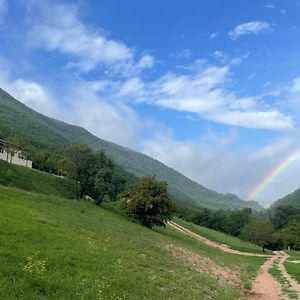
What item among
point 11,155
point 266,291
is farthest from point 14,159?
point 266,291

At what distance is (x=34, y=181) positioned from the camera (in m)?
75.2

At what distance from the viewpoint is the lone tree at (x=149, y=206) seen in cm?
6969

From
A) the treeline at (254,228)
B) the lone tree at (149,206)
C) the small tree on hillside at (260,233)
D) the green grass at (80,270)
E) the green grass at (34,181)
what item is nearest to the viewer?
the green grass at (80,270)

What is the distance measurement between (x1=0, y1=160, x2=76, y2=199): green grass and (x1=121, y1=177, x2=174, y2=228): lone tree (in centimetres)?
1448

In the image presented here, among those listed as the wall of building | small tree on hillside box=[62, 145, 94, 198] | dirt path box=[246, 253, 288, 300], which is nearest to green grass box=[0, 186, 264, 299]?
dirt path box=[246, 253, 288, 300]

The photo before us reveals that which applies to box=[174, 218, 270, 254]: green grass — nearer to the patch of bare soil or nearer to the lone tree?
the lone tree

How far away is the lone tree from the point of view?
69688 millimetres

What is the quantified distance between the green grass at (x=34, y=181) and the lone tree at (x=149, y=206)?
1448cm

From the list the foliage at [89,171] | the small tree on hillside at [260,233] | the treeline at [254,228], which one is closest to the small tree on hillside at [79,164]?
the foliage at [89,171]

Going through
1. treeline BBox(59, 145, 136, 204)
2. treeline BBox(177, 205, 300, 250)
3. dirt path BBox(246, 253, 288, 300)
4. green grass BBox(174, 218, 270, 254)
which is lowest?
green grass BBox(174, 218, 270, 254)

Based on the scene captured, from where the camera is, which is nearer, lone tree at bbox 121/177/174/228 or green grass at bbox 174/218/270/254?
lone tree at bbox 121/177/174/228

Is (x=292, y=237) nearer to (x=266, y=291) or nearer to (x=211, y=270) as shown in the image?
(x=211, y=270)

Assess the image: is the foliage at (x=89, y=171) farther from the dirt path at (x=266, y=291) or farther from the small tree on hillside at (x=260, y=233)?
the small tree on hillside at (x=260, y=233)

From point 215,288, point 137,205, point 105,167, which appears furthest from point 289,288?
point 105,167
